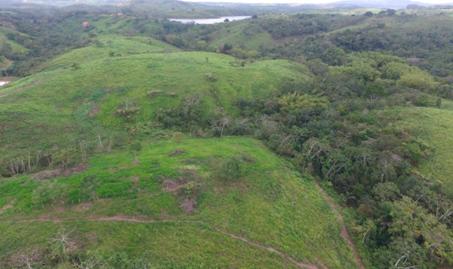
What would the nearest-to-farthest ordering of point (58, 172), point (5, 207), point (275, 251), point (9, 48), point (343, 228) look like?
point (275, 251) < point (5, 207) < point (343, 228) < point (58, 172) < point (9, 48)

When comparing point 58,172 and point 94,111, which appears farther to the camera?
point 94,111

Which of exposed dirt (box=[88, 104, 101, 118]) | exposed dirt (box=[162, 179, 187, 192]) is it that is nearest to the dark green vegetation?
exposed dirt (box=[162, 179, 187, 192])

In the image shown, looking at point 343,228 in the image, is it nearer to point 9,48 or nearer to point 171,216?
point 171,216

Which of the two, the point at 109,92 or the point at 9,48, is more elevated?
the point at 9,48

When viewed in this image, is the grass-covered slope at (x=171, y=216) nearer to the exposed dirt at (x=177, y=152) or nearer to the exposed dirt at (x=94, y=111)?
the exposed dirt at (x=177, y=152)

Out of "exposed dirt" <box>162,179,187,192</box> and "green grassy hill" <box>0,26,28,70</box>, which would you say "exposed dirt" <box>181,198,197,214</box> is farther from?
"green grassy hill" <box>0,26,28,70</box>

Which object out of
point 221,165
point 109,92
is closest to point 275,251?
point 221,165
